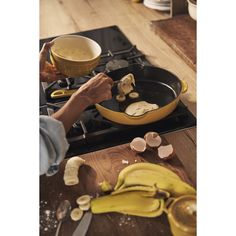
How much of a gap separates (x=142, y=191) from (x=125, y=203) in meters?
0.04

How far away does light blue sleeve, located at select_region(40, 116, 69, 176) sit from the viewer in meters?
0.84

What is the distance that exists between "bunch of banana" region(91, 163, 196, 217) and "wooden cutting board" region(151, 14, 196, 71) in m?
0.49

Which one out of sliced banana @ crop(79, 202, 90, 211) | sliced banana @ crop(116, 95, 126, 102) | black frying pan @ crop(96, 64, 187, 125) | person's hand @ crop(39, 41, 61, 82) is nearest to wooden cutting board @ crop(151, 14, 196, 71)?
black frying pan @ crop(96, 64, 187, 125)

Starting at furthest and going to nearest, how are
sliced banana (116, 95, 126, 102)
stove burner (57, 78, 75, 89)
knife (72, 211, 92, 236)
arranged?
stove burner (57, 78, 75, 89)
sliced banana (116, 95, 126, 102)
knife (72, 211, 92, 236)

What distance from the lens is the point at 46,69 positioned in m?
1.28

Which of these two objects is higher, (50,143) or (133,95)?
(50,143)

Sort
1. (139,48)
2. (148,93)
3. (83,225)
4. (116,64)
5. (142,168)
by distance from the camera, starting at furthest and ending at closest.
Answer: (139,48)
(116,64)
(148,93)
(142,168)
(83,225)

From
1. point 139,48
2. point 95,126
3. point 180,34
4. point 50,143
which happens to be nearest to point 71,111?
point 95,126

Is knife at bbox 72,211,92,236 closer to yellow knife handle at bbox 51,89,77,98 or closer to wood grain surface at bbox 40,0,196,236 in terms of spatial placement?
wood grain surface at bbox 40,0,196,236

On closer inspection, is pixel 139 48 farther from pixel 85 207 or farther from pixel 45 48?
pixel 85 207

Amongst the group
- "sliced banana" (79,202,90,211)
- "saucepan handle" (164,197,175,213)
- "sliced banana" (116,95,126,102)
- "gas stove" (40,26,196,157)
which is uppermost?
"saucepan handle" (164,197,175,213)

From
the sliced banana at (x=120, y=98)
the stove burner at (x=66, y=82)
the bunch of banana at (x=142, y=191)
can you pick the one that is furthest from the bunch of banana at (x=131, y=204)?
the stove burner at (x=66, y=82)
